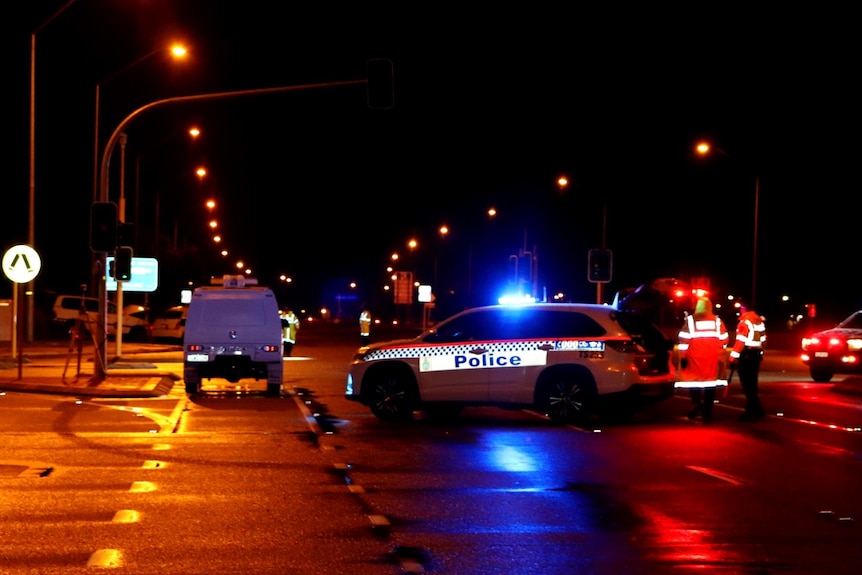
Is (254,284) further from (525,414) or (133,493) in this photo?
(133,493)

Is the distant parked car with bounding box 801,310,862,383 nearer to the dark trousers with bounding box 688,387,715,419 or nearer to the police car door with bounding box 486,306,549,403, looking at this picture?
the dark trousers with bounding box 688,387,715,419

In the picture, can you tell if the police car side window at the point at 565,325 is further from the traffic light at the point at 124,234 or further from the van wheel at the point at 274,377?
the traffic light at the point at 124,234

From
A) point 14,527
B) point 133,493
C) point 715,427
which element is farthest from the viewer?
point 715,427

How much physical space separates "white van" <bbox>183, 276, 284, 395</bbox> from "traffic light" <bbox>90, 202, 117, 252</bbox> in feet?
6.71

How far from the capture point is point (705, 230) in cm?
8781

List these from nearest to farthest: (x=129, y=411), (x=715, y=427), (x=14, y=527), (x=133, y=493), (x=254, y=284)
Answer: (x=14, y=527)
(x=133, y=493)
(x=715, y=427)
(x=129, y=411)
(x=254, y=284)

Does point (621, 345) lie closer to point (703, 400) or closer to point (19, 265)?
point (703, 400)

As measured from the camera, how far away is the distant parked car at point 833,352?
95.9 feet

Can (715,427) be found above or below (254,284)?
below

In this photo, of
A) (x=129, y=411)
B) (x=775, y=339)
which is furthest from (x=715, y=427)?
(x=775, y=339)

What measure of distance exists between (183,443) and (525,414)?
21.8ft

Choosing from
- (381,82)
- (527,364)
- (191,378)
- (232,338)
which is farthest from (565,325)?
(191,378)

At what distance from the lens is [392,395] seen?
19125mm

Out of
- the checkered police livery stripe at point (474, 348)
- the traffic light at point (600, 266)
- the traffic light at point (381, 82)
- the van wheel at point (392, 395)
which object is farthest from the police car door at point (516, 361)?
the traffic light at point (600, 266)
